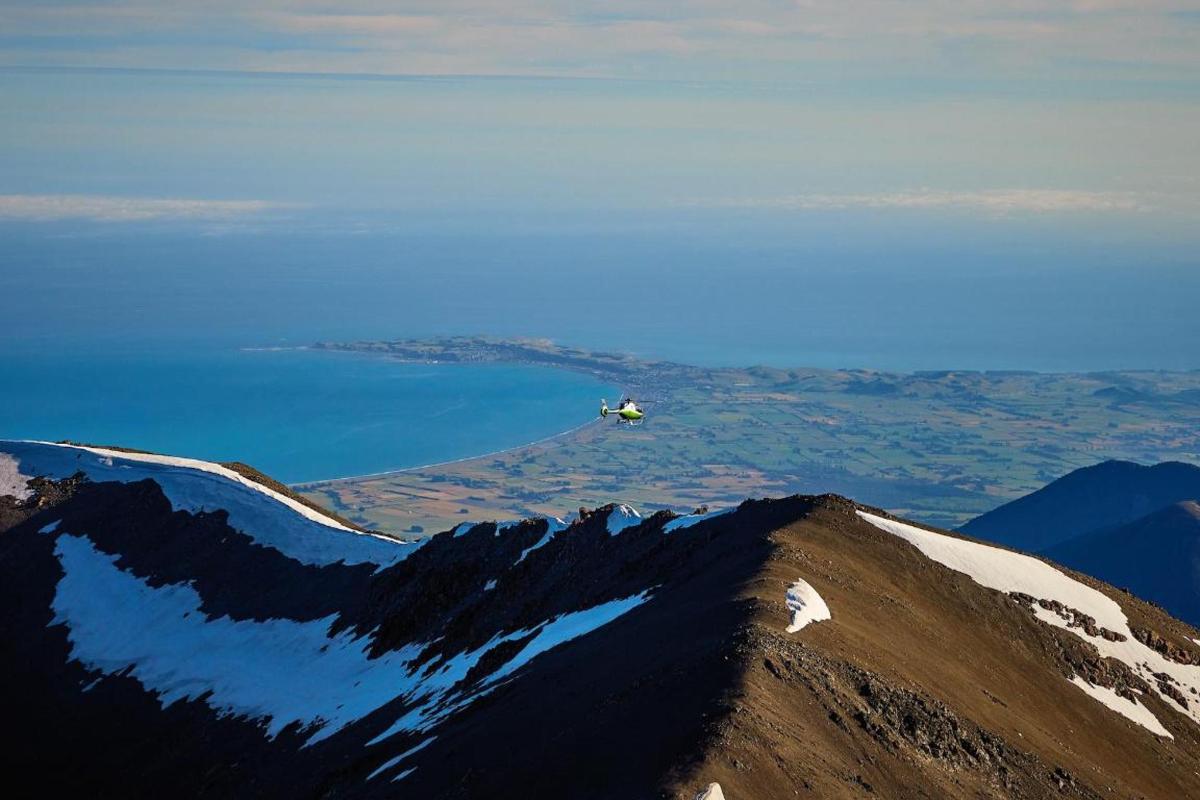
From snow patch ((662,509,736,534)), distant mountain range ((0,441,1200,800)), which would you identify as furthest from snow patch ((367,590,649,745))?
snow patch ((662,509,736,534))

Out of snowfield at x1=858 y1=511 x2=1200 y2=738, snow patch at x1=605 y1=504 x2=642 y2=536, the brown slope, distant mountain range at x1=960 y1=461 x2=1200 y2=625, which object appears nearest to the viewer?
the brown slope

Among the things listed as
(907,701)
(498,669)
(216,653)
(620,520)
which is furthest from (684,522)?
(216,653)

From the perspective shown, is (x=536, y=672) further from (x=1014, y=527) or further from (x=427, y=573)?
(x=1014, y=527)

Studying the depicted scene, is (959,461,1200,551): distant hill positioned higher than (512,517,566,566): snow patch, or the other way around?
(512,517,566,566): snow patch

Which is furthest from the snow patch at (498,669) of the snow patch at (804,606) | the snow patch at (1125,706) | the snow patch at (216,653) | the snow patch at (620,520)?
the snow patch at (1125,706)

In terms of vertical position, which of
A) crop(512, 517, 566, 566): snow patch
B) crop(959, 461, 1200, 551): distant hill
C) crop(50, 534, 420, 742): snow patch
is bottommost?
crop(959, 461, 1200, 551): distant hill

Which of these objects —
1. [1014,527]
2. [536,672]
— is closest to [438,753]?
[536,672]

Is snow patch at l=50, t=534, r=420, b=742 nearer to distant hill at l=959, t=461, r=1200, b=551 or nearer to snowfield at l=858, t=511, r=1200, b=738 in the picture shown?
snowfield at l=858, t=511, r=1200, b=738
